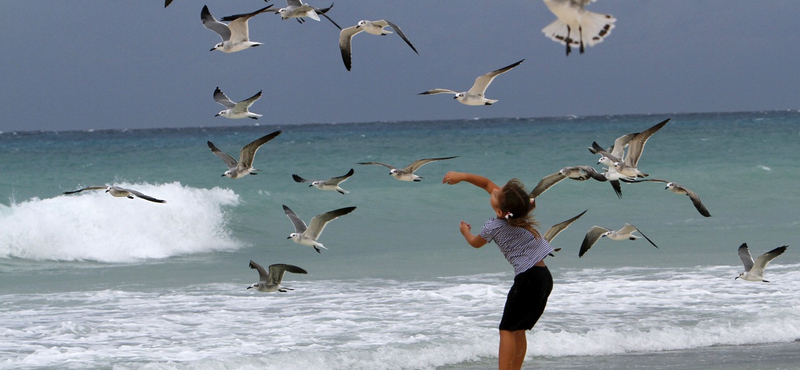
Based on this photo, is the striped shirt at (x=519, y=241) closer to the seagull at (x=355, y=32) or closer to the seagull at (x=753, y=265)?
the seagull at (x=355, y=32)

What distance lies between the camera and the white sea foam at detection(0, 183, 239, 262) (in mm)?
14883

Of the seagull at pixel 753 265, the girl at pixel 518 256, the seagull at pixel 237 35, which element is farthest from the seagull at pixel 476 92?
the girl at pixel 518 256

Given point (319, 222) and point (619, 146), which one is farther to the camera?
point (619, 146)

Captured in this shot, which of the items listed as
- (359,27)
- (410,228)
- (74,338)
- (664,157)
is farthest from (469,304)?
(664,157)

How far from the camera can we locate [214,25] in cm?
897

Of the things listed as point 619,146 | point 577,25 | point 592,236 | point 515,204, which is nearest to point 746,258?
point 592,236

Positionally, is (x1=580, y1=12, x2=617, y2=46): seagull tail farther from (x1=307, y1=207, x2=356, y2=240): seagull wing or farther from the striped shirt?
(x1=307, y1=207, x2=356, y2=240): seagull wing

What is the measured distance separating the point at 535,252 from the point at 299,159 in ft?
105

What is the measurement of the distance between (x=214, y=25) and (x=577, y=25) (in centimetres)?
415

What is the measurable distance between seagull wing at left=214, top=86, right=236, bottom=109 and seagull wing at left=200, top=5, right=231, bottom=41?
60cm

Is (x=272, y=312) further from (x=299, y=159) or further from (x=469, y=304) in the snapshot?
(x=299, y=159)

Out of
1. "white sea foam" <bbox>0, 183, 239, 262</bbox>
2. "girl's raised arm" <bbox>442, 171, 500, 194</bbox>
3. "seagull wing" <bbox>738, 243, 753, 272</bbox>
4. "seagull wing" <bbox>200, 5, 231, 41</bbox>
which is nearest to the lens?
"girl's raised arm" <bbox>442, 171, 500, 194</bbox>

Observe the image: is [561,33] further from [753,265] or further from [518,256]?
[753,265]

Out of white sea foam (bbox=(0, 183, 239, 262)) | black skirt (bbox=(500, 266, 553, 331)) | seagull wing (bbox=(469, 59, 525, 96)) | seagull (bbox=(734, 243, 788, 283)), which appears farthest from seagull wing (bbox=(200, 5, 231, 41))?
white sea foam (bbox=(0, 183, 239, 262))
